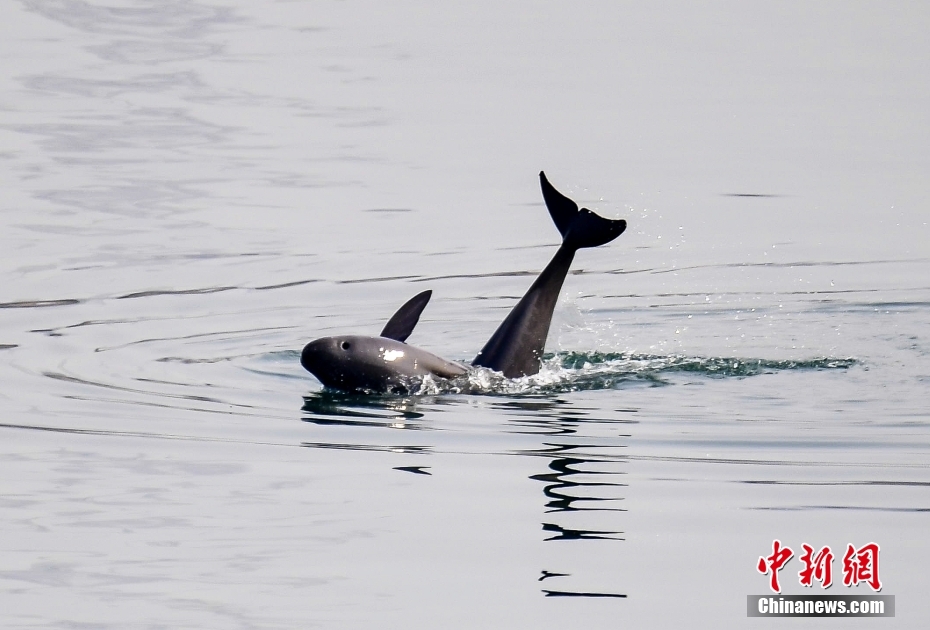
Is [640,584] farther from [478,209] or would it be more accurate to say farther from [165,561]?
[478,209]

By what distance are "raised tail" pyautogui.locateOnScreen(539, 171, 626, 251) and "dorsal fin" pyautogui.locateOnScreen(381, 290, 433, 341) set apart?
5.05 ft

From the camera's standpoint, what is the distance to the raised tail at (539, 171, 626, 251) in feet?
50.3

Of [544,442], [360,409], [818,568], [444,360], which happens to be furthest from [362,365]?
[818,568]

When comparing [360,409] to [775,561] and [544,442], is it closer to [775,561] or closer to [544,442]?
[544,442]

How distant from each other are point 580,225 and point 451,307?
3673 millimetres

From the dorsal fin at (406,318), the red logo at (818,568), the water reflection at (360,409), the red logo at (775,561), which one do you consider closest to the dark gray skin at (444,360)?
the dorsal fin at (406,318)

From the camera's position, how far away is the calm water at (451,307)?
9.66 meters

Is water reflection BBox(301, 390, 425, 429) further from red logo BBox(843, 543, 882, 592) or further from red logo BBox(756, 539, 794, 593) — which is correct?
red logo BBox(843, 543, 882, 592)

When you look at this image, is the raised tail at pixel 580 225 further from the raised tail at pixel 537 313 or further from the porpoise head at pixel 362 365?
the porpoise head at pixel 362 365

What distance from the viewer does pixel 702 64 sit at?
105ft

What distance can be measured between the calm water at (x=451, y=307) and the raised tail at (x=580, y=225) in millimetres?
1195

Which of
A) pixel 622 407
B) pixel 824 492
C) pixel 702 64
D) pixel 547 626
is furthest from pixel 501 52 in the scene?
pixel 547 626

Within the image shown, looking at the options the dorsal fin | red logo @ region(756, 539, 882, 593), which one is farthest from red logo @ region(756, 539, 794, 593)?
the dorsal fin

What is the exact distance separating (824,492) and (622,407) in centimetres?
311
